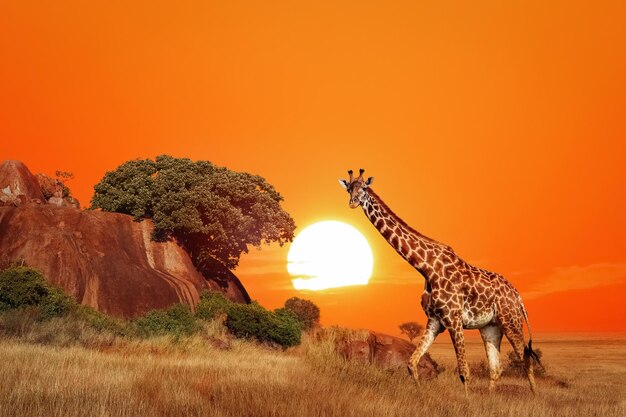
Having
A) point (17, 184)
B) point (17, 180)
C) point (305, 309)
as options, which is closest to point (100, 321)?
point (17, 184)

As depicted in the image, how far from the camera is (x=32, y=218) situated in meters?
33.3

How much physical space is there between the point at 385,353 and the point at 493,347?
5.70 metres

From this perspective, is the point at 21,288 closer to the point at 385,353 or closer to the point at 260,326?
the point at 260,326

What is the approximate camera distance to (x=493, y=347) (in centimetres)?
1708

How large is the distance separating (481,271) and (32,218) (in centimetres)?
2473

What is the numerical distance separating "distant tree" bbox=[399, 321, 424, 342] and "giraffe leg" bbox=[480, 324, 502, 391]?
51.3m

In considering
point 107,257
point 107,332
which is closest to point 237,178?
point 107,257

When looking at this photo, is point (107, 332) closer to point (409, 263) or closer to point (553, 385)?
point (409, 263)

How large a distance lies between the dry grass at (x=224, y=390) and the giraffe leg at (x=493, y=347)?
802 millimetres

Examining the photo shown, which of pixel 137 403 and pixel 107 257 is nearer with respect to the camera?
pixel 137 403

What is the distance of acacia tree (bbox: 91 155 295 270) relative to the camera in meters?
39.8

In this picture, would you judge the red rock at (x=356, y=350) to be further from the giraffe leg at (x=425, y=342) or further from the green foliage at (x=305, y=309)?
the green foliage at (x=305, y=309)

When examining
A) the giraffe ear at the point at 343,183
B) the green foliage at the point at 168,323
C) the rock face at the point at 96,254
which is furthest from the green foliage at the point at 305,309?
the giraffe ear at the point at 343,183

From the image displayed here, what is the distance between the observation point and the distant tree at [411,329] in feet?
222
